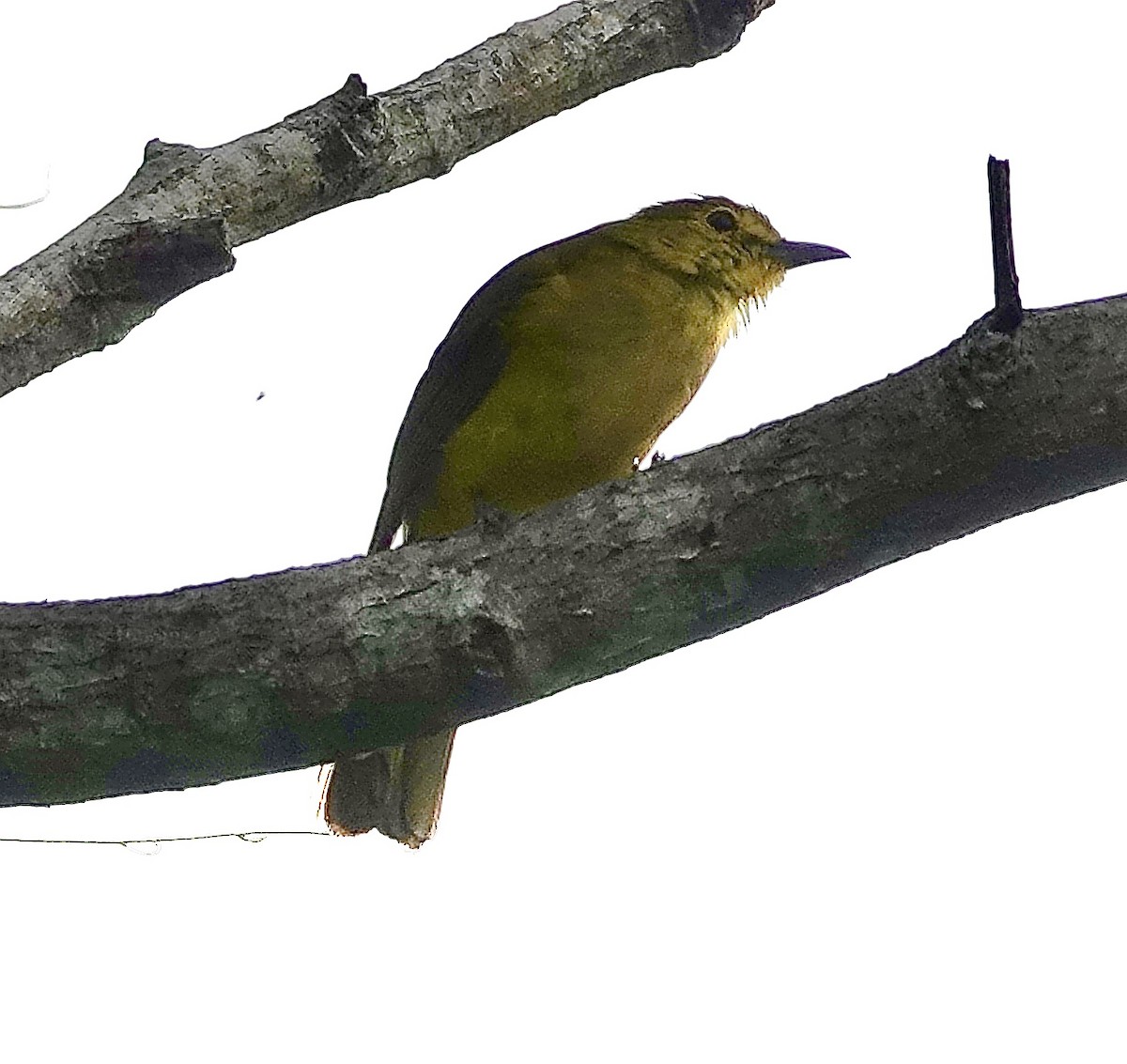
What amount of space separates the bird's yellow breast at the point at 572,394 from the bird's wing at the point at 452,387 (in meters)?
0.02

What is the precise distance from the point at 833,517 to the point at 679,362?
1176 mm

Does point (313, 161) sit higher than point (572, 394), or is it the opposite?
point (313, 161)

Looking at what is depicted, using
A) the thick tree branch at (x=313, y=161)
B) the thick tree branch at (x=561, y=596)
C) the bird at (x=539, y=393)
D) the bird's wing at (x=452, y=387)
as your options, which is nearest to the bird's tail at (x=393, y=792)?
the bird at (x=539, y=393)

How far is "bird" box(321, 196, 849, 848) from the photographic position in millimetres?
2697

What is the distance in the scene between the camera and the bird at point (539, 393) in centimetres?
270

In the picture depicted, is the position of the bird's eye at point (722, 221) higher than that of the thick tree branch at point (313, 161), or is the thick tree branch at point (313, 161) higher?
the bird's eye at point (722, 221)

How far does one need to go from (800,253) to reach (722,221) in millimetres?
186

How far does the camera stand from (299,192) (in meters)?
2.52

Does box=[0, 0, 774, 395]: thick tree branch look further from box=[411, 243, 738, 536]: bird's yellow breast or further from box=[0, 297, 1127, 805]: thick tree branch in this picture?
A: box=[0, 297, 1127, 805]: thick tree branch

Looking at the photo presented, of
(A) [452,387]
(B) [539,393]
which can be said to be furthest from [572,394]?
(A) [452,387]

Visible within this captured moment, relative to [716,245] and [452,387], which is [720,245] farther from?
[452,387]

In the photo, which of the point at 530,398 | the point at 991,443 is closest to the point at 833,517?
the point at 991,443

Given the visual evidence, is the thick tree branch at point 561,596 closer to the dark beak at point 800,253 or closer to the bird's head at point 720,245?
the bird's head at point 720,245

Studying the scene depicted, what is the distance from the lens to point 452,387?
2.83 m
